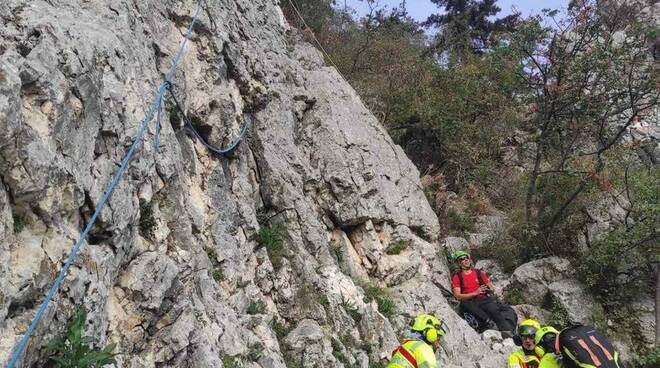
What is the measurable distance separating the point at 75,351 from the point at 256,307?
3.62 m

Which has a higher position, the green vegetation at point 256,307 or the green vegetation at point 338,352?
the green vegetation at point 338,352

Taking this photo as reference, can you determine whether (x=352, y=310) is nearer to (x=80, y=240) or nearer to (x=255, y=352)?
(x=255, y=352)

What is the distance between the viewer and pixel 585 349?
5.64 meters

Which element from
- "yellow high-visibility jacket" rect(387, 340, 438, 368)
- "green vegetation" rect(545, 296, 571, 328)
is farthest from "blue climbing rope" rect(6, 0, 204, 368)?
"green vegetation" rect(545, 296, 571, 328)

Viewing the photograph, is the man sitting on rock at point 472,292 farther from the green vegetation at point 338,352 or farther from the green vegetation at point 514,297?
the green vegetation at point 338,352

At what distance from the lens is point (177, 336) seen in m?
4.95

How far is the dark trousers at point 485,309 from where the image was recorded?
34.9 feet

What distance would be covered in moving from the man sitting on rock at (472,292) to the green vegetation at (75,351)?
8.24 metres

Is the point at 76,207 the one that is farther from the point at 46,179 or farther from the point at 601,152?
the point at 601,152

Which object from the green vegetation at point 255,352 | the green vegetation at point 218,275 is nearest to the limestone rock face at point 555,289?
the green vegetation at point 255,352

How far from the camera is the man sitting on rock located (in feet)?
35.4

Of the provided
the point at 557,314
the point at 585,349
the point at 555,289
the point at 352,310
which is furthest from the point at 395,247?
the point at 585,349

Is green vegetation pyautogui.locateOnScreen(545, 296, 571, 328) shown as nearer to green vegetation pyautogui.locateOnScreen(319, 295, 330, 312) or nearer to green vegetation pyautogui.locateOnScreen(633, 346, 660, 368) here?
green vegetation pyautogui.locateOnScreen(633, 346, 660, 368)

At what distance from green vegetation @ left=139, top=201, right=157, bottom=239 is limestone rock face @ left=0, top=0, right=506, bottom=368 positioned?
16 mm
